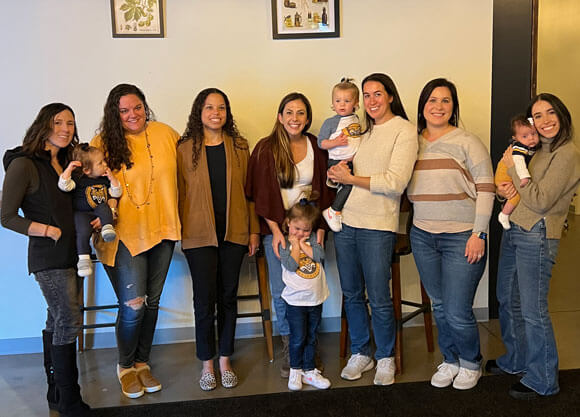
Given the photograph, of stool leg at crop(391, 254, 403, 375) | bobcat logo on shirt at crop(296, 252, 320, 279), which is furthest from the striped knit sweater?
bobcat logo on shirt at crop(296, 252, 320, 279)

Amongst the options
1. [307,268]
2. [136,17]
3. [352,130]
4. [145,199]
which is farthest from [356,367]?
[136,17]

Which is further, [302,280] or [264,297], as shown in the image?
[264,297]

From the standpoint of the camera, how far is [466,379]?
271 cm

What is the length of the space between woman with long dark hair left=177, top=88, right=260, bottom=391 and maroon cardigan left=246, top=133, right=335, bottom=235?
6 cm

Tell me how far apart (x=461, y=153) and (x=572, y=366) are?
57.7 inches

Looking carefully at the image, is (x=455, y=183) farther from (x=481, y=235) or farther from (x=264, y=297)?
(x=264, y=297)

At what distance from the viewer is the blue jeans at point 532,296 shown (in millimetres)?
2502

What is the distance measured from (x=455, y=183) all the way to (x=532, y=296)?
668 millimetres

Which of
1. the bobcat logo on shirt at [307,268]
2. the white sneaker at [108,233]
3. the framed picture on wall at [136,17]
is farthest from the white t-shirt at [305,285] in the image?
the framed picture on wall at [136,17]

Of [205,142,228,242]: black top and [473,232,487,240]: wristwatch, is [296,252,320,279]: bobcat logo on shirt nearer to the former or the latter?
[205,142,228,242]: black top

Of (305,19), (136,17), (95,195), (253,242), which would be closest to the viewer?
(95,195)

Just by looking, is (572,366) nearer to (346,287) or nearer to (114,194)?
(346,287)

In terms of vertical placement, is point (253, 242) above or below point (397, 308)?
above

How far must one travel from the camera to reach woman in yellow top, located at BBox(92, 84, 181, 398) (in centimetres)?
260
